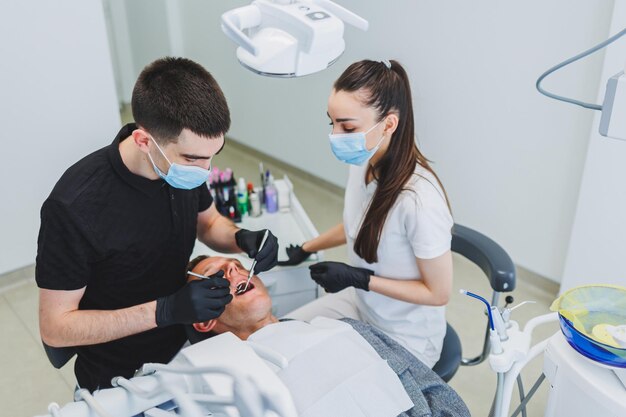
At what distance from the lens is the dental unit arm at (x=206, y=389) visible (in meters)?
0.76

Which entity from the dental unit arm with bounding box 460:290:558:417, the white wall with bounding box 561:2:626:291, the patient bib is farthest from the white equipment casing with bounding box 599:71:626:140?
the white wall with bounding box 561:2:626:291

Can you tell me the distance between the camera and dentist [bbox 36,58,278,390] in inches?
50.1

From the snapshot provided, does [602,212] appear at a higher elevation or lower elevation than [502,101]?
lower

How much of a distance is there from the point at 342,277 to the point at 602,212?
1324 mm

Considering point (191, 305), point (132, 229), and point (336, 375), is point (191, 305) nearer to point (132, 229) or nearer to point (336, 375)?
point (132, 229)

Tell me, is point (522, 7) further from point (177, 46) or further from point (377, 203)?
point (177, 46)

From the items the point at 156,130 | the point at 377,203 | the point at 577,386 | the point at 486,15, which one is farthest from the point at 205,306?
the point at 486,15

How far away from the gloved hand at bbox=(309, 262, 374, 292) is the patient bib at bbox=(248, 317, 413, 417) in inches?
7.3

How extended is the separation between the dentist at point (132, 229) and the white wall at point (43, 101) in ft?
4.45

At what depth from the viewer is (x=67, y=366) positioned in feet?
7.92

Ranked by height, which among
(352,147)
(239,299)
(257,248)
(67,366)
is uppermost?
(352,147)

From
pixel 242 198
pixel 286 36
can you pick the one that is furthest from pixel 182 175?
pixel 242 198

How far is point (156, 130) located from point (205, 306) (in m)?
0.44

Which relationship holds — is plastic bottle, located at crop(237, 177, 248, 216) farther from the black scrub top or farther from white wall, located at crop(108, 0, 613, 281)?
white wall, located at crop(108, 0, 613, 281)
